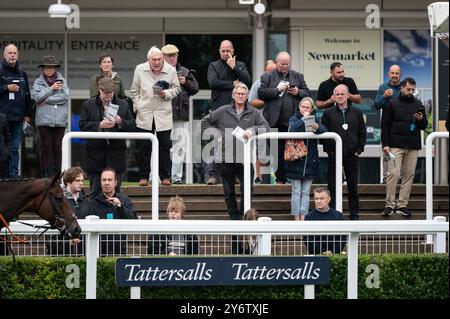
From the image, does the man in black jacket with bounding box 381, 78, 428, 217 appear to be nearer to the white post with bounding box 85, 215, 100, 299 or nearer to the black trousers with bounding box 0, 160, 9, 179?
the black trousers with bounding box 0, 160, 9, 179

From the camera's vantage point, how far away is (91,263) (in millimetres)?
10141

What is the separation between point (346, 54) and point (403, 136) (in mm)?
→ 5832

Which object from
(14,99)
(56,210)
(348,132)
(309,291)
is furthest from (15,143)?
(309,291)

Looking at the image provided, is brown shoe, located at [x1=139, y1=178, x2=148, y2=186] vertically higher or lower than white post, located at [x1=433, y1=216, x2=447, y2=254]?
higher

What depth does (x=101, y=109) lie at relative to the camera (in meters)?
14.0

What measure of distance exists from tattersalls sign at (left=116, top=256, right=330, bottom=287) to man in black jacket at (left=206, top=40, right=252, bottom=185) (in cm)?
494

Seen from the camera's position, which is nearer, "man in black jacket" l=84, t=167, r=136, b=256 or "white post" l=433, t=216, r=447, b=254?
"white post" l=433, t=216, r=447, b=254

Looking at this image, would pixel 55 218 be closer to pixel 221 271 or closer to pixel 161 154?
pixel 221 271

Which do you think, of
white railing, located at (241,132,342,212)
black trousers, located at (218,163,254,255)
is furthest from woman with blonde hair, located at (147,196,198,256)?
black trousers, located at (218,163,254,255)

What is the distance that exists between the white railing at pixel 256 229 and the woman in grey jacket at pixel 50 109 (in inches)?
164

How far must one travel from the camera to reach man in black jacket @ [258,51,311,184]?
14875mm

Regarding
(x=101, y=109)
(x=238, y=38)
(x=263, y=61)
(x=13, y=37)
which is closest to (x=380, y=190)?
(x=101, y=109)

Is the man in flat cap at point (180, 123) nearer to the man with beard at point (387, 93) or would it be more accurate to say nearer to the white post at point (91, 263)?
the man with beard at point (387, 93)
